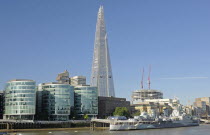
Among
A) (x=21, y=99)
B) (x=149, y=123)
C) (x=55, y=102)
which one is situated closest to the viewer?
(x=149, y=123)

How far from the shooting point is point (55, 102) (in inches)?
7239

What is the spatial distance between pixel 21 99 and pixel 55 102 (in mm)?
20836

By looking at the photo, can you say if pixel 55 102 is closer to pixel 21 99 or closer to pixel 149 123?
pixel 21 99

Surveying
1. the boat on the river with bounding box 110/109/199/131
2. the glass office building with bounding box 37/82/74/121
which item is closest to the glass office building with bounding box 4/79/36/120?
the glass office building with bounding box 37/82/74/121

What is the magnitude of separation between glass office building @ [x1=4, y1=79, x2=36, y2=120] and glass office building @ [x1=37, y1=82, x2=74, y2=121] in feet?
49.8

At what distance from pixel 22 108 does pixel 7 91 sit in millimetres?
13098

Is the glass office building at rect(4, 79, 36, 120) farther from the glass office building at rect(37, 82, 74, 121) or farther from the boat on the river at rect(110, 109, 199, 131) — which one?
the boat on the river at rect(110, 109, 199, 131)

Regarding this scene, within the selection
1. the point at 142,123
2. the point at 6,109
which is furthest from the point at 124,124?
the point at 6,109

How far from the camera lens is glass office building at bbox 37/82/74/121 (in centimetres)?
18412

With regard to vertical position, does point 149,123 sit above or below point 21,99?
below

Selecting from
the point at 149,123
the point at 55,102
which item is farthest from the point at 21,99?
the point at 149,123

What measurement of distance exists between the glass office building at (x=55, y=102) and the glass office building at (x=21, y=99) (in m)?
15.2

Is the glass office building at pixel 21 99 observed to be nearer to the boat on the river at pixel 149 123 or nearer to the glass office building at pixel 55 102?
the glass office building at pixel 55 102

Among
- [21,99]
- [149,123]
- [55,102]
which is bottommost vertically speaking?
[149,123]
